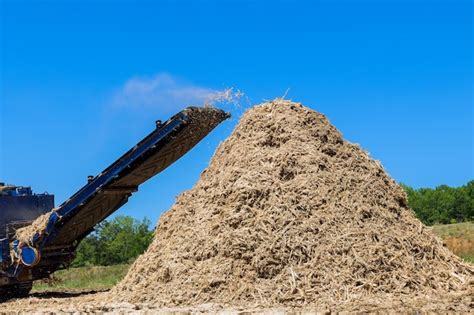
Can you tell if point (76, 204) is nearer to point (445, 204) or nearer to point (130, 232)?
point (130, 232)

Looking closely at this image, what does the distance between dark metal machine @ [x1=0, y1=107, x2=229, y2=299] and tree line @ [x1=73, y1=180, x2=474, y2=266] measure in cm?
2971

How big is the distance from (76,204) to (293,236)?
5.37 meters

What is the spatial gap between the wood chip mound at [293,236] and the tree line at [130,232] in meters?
33.5

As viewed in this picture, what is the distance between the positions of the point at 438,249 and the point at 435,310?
3.25 m

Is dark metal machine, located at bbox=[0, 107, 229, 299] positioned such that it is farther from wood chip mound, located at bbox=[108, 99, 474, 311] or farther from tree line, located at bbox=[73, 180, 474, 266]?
tree line, located at bbox=[73, 180, 474, 266]

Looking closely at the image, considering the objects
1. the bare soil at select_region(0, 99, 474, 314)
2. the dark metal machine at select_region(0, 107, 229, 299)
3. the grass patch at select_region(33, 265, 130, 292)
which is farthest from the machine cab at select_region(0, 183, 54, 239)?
the grass patch at select_region(33, 265, 130, 292)

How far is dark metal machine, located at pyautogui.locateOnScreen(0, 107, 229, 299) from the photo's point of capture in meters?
13.2

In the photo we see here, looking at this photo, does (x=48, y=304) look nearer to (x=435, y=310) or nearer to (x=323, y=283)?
(x=323, y=283)

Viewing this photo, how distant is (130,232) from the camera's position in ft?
201

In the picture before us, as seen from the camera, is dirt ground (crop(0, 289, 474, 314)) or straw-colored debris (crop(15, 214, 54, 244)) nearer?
dirt ground (crop(0, 289, 474, 314))

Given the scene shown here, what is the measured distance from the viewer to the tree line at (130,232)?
56931 mm

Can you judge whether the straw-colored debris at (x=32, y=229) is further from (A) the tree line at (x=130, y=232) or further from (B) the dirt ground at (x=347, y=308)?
(A) the tree line at (x=130, y=232)

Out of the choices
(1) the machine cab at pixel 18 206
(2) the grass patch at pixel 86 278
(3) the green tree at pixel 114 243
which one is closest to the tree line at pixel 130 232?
(3) the green tree at pixel 114 243

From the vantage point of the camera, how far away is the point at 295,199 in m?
11.2
